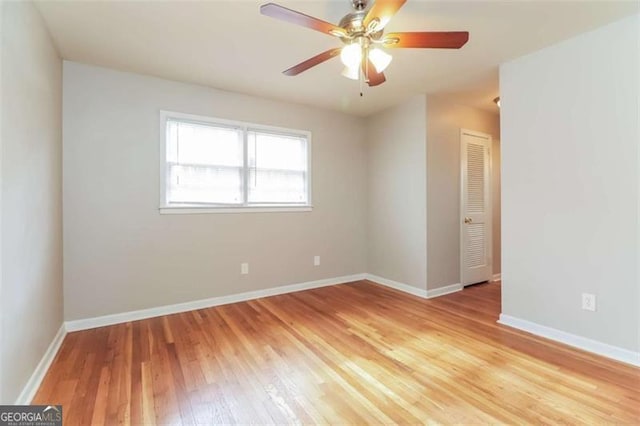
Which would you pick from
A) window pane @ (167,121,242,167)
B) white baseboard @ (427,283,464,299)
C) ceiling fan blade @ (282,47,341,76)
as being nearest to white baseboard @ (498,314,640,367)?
white baseboard @ (427,283,464,299)

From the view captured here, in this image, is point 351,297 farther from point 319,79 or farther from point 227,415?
point 319,79

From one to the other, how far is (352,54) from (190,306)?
9.62ft

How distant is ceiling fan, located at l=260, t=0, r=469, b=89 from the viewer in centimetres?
153

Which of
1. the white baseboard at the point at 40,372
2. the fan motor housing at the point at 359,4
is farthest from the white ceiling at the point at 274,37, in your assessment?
the white baseboard at the point at 40,372

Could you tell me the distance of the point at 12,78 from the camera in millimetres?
1590

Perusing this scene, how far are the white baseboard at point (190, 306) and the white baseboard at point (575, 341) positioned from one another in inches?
85.1

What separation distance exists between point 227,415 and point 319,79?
2.95 metres

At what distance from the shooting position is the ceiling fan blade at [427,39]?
167 centimetres

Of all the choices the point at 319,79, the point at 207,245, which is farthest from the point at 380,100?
the point at 207,245

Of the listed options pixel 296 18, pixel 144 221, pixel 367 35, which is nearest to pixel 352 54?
pixel 367 35

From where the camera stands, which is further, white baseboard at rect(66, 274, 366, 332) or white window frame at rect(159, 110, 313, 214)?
white window frame at rect(159, 110, 313, 214)

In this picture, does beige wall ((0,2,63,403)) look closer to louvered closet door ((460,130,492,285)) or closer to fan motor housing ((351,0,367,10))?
fan motor housing ((351,0,367,10))

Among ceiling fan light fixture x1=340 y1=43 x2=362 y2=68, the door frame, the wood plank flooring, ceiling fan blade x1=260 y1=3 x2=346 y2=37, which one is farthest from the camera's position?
the door frame

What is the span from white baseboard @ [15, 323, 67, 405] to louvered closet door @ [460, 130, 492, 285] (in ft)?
13.8
